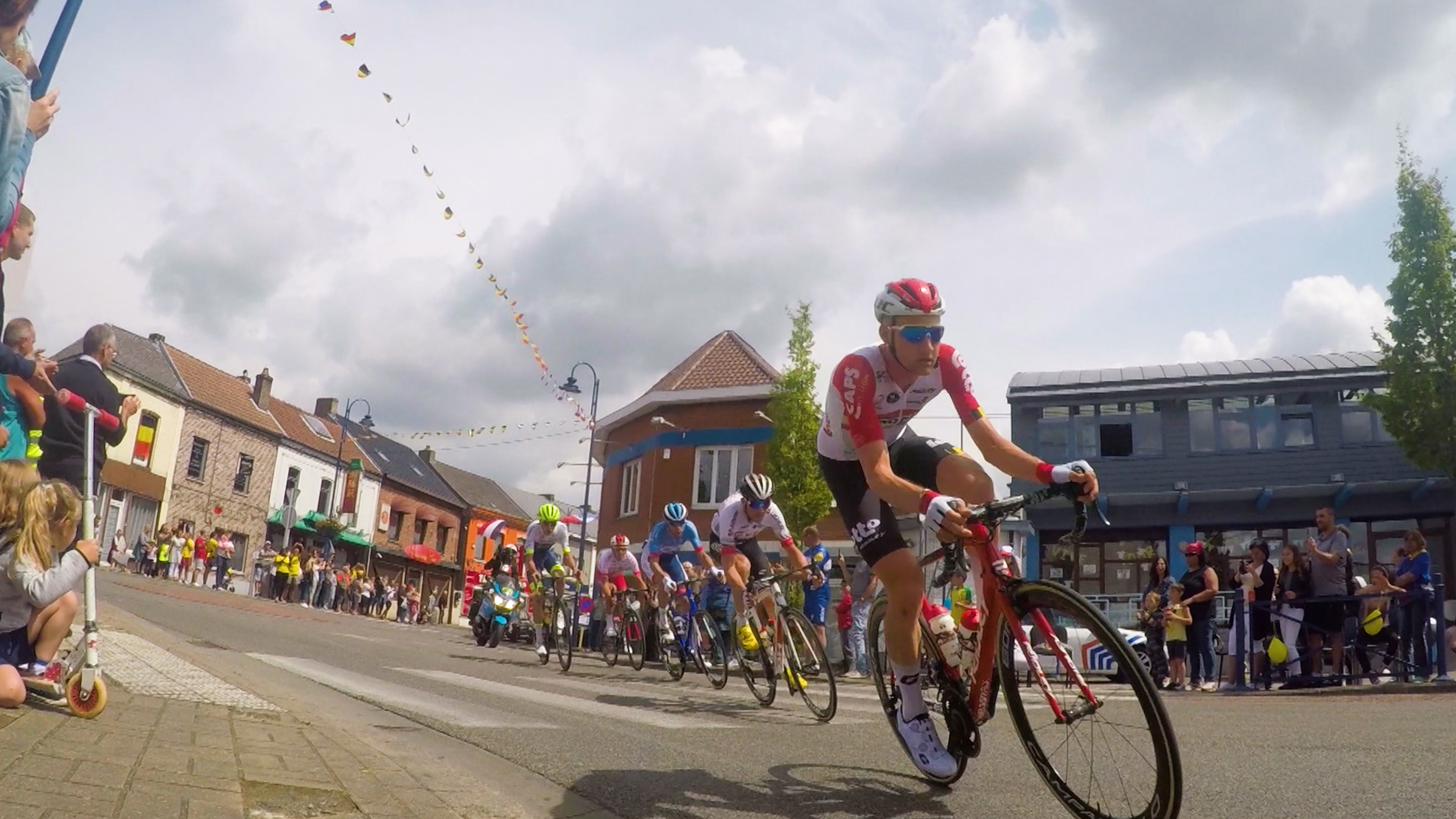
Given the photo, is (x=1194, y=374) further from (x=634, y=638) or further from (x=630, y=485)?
(x=634, y=638)

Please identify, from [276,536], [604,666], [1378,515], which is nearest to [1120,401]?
[1378,515]

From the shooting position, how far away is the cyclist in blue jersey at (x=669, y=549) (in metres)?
10.5

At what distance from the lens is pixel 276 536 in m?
50.2

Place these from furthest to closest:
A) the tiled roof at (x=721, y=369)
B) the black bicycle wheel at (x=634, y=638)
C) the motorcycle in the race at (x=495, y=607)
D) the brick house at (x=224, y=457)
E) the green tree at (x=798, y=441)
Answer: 1. the brick house at (x=224, y=457)
2. the tiled roof at (x=721, y=369)
3. the green tree at (x=798, y=441)
4. the motorcycle in the race at (x=495, y=607)
5. the black bicycle wheel at (x=634, y=638)

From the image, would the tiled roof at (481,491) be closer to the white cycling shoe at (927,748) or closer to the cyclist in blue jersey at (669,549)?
the cyclist in blue jersey at (669,549)

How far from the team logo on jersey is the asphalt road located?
945mm

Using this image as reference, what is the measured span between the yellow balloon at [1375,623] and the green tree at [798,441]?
14355 mm

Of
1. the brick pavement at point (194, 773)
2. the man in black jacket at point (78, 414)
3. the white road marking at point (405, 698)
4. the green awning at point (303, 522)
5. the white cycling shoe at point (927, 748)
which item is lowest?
the white road marking at point (405, 698)

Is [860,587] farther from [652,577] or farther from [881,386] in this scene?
[881,386]

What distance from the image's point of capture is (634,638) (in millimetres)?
12258

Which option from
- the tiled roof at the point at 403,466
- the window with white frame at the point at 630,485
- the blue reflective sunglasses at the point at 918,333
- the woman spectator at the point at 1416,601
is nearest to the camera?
the blue reflective sunglasses at the point at 918,333

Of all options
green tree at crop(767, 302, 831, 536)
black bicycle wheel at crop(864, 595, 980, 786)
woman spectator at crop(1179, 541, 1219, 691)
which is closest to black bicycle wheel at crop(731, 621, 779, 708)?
black bicycle wheel at crop(864, 595, 980, 786)

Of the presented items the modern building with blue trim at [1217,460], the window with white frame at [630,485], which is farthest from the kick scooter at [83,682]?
the window with white frame at [630,485]

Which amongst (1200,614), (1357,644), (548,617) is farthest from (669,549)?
(1357,644)
